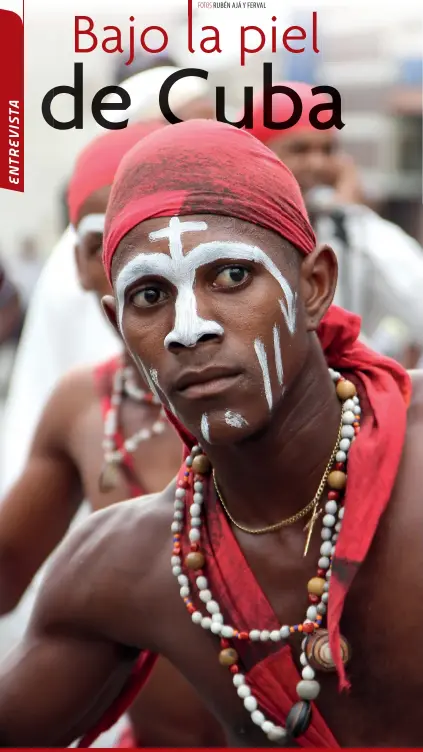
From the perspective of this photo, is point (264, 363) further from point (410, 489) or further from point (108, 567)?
point (108, 567)

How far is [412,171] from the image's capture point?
4648 millimetres

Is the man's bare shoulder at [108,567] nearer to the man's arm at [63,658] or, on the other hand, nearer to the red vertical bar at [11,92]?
the man's arm at [63,658]

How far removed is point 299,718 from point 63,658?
479 millimetres

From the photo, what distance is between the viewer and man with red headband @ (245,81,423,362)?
4.03 m

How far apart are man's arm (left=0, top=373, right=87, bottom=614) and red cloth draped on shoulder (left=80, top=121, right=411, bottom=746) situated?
1.15 m

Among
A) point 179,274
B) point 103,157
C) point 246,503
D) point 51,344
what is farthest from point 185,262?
point 51,344

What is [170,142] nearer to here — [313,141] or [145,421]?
[145,421]

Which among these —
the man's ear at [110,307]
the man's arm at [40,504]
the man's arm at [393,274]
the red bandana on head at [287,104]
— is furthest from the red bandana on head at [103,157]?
the man's arm at [393,274]

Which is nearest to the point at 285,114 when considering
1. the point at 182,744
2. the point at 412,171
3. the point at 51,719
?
the point at 51,719

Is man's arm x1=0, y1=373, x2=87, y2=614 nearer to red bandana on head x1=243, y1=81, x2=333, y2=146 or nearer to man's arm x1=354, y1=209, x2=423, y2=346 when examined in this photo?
red bandana on head x1=243, y1=81, x2=333, y2=146

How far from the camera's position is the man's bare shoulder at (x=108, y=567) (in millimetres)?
2217

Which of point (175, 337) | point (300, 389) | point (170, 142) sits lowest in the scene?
point (300, 389)

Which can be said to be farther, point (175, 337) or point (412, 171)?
point (412, 171)

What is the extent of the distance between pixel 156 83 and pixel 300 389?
1368 millimetres
